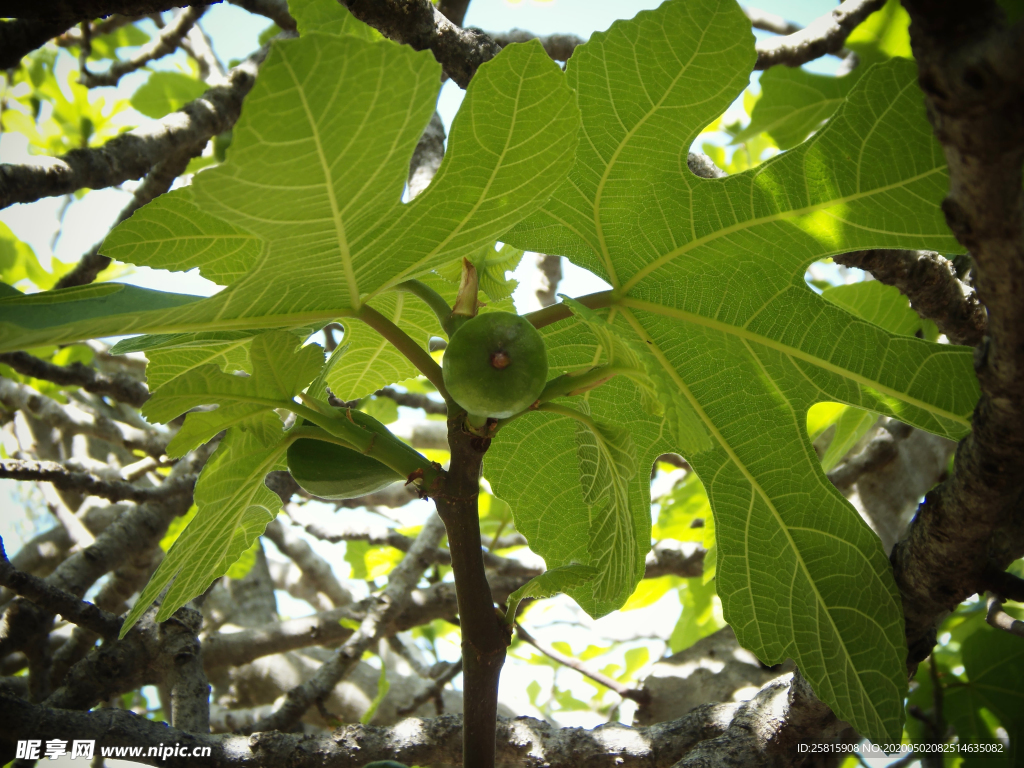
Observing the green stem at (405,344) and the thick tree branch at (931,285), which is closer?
the green stem at (405,344)

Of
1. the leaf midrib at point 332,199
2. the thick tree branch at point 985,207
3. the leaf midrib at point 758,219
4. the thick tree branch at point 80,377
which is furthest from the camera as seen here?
the thick tree branch at point 80,377

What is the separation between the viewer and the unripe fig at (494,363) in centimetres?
90

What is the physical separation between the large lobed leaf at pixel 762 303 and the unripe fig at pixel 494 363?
0.34 meters

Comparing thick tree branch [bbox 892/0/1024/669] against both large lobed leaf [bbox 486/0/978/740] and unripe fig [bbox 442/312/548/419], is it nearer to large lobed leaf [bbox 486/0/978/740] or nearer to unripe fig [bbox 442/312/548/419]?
large lobed leaf [bbox 486/0/978/740]

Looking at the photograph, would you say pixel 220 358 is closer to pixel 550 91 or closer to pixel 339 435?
pixel 339 435

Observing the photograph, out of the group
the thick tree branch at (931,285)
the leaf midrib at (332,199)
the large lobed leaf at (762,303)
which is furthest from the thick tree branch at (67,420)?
the thick tree branch at (931,285)

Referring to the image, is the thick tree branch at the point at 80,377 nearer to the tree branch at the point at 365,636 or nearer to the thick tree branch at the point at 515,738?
the tree branch at the point at 365,636

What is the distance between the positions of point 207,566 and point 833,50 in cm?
293

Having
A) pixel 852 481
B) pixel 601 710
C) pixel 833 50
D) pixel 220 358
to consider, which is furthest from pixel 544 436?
pixel 601 710

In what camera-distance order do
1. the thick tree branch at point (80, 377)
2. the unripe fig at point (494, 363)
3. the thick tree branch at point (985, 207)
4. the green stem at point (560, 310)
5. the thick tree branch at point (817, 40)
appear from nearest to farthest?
the thick tree branch at point (985, 207)
the unripe fig at point (494, 363)
the green stem at point (560, 310)
the thick tree branch at point (817, 40)
the thick tree branch at point (80, 377)

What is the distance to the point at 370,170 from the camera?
87 cm

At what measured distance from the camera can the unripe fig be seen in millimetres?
901

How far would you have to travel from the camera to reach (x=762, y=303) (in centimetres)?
120

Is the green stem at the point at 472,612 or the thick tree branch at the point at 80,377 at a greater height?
the thick tree branch at the point at 80,377
